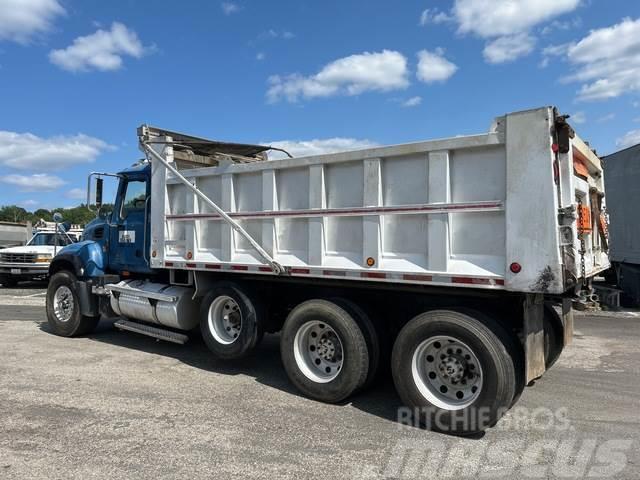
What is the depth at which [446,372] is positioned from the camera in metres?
4.64

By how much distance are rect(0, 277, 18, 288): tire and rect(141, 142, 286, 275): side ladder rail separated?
13.6 metres

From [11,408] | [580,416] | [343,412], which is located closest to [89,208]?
[11,408]

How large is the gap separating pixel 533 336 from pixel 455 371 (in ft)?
2.48

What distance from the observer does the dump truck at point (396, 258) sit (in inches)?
169

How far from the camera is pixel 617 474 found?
367 centimetres

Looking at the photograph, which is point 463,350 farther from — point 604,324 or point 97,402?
point 604,324

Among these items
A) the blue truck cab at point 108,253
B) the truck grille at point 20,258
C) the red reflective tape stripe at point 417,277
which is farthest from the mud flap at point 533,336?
the truck grille at point 20,258

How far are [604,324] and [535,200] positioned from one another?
6859mm

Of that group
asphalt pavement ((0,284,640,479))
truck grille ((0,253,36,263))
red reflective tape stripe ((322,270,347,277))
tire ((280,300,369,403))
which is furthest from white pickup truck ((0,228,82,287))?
red reflective tape stripe ((322,270,347,277))

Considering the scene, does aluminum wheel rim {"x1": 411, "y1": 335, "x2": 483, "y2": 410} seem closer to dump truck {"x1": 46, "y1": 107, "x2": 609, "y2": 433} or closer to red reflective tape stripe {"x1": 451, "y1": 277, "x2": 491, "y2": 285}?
dump truck {"x1": 46, "y1": 107, "x2": 609, "y2": 433}

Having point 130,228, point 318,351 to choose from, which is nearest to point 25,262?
point 130,228

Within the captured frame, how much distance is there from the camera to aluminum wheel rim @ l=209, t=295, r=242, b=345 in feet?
21.1

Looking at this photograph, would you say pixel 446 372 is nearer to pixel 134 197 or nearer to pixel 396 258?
pixel 396 258

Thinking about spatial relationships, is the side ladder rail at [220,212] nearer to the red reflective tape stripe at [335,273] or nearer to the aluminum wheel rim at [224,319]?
the red reflective tape stripe at [335,273]
